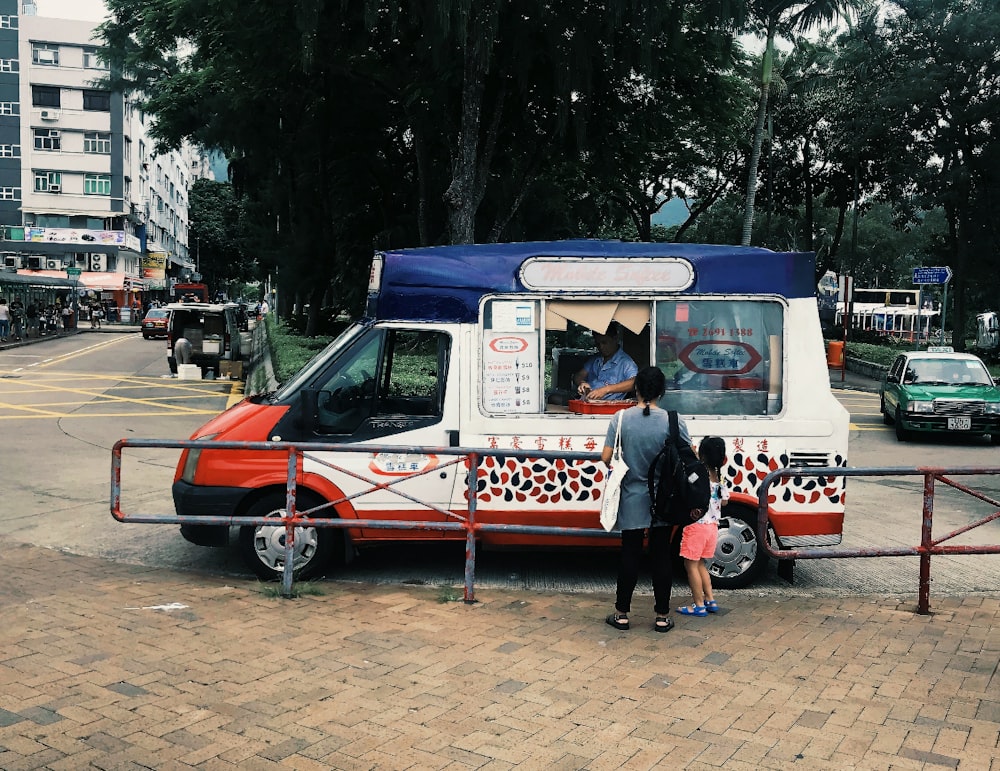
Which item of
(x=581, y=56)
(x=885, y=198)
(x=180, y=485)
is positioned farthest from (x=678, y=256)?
(x=885, y=198)

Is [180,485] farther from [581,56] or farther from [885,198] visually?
[885,198]

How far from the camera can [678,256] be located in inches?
272

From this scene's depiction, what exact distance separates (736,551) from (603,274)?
7.14 feet

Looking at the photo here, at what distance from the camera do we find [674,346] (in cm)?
696

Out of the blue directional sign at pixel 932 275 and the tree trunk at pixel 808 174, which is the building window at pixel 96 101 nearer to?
the tree trunk at pixel 808 174

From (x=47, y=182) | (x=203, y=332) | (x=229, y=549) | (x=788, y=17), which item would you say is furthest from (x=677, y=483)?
(x=47, y=182)

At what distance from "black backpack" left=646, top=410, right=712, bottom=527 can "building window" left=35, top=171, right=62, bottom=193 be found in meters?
67.1

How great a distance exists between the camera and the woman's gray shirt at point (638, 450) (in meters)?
5.74

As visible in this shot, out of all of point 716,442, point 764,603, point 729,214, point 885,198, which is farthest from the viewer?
point 729,214

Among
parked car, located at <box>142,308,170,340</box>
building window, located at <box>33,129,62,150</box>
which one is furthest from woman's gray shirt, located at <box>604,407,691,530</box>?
building window, located at <box>33,129,62,150</box>

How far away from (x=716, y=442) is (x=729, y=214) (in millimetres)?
54799

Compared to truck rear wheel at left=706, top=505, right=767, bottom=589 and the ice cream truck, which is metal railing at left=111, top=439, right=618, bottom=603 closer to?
the ice cream truck

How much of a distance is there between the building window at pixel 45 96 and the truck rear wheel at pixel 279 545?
66.0m

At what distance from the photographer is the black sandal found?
19.2ft
